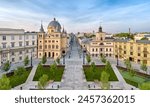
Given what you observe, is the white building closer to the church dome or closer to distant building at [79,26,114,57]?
the church dome

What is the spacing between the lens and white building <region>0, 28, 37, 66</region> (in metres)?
30.4

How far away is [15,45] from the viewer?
33.6 m

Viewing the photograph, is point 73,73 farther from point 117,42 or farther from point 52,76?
point 117,42

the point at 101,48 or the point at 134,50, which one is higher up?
the point at 101,48

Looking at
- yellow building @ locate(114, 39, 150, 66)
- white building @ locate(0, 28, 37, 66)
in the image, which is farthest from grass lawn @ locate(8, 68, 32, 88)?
yellow building @ locate(114, 39, 150, 66)

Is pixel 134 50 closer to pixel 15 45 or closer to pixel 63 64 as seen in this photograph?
pixel 63 64

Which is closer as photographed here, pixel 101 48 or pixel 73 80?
pixel 73 80

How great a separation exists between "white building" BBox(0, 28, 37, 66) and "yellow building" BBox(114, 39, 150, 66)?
1688cm

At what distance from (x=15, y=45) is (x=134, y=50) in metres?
20.5

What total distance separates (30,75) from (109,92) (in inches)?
819

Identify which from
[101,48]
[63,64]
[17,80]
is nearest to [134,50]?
[101,48]

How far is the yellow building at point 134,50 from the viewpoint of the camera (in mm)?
31812

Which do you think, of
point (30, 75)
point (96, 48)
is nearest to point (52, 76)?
point (30, 75)

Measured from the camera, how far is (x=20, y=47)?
114ft
